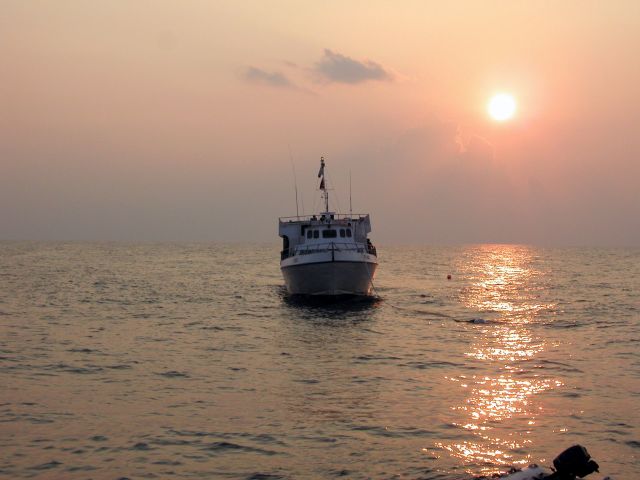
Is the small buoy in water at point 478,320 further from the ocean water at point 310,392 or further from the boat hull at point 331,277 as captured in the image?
the boat hull at point 331,277

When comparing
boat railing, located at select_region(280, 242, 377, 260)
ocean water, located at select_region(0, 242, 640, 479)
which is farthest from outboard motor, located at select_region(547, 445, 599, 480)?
boat railing, located at select_region(280, 242, 377, 260)

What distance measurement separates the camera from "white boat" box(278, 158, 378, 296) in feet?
147

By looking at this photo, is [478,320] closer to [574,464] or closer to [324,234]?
[324,234]

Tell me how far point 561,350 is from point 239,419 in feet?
51.7

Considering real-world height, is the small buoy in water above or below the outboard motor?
below

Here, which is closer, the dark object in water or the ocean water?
the dark object in water

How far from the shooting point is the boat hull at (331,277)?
4469cm

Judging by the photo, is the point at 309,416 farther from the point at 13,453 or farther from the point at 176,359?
the point at 176,359

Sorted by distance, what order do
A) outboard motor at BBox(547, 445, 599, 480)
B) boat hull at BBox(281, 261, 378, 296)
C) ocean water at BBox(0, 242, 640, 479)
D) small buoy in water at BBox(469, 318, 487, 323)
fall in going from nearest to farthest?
outboard motor at BBox(547, 445, 599, 480), ocean water at BBox(0, 242, 640, 479), small buoy in water at BBox(469, 318, 487, 323), boat hull at BBox(281, 261, 378, 296)

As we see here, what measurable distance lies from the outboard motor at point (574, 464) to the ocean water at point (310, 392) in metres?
2.19

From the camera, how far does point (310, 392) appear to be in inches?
792

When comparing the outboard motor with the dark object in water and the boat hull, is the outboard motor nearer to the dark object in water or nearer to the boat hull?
the dark object in water

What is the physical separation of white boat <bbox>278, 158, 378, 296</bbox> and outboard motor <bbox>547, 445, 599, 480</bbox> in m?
33.0

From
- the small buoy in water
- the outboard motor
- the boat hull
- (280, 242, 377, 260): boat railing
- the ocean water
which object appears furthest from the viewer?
(280, 242, 377, 260): boat railing
